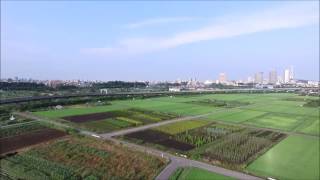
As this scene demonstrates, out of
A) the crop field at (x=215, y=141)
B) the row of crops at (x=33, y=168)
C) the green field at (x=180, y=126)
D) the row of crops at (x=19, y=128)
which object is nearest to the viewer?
the row of crops at (x=33, y=168)

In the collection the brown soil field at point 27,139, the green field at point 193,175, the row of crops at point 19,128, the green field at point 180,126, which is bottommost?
the green field at point 193,175

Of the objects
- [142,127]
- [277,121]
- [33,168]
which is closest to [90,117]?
[142,127]

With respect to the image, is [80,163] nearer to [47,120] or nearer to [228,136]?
[228,136]

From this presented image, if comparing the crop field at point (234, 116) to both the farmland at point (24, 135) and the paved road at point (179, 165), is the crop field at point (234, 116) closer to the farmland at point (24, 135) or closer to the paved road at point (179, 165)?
the paved road at point (179, 165)

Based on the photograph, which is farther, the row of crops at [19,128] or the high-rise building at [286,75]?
the high-rise building at [286,75]

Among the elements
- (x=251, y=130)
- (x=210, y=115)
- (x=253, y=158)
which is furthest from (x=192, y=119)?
(x=253, y=158)

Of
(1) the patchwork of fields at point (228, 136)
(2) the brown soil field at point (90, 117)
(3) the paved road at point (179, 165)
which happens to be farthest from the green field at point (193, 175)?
(2) the brown soil field at point (90, 117)

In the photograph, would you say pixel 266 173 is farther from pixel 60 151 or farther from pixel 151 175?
pixel 60 151
